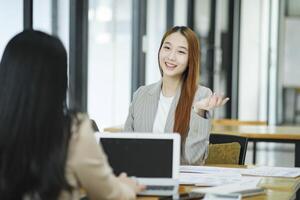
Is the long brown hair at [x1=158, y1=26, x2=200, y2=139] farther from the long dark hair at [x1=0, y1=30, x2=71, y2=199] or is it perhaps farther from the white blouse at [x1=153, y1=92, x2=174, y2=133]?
the long dark hair at [x1=0, y1=30, x2=71, y2=199]

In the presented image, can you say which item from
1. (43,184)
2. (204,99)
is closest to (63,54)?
(43,184)

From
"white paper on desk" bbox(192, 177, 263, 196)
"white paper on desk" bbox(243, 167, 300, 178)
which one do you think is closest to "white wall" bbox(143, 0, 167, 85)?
"white paper on desk" bbox(243, 167, 300, 178)

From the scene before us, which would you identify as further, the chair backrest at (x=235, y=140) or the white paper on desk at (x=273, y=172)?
the chair backrest at (x=235, y=140)

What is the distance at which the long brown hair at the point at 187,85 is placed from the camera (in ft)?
10.2

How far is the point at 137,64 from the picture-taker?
601cm

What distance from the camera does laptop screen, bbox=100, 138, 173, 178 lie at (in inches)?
88.1

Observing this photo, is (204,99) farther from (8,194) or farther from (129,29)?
(129,29)

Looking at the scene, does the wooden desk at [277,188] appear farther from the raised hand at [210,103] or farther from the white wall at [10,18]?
the white wall at [10,18]

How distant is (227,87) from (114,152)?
7683 mm

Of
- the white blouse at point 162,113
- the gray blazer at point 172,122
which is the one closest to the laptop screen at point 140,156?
the gray blazer at point 172,122

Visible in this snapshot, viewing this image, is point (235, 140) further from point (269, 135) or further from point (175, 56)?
point (269, 135)

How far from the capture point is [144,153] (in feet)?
7.35

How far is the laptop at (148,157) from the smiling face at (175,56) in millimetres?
1069

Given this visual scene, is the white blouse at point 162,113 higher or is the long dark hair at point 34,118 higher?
the long dark hair at point 34,118
